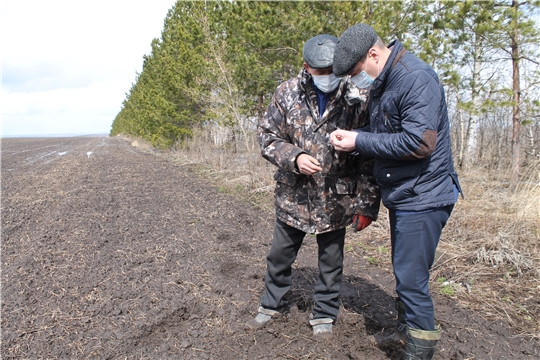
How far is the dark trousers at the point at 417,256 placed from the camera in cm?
181

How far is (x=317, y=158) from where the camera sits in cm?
224

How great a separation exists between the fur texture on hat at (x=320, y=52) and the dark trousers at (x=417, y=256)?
97 centimetres

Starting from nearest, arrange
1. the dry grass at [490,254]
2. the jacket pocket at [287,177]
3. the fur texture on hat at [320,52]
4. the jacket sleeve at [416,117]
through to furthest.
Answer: the jacket sleeve at [416,117] → the fur texture on hat at [320,52] → the jacket pocket at [287,177] → the dry grass at [490,254]

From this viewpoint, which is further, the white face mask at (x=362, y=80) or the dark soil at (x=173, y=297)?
the dark soil at (x=173, y=297)

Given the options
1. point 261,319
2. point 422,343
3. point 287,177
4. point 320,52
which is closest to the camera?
point 422,343

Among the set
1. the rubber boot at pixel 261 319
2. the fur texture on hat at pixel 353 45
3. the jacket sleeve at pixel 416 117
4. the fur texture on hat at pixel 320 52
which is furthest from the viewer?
the rubber boot at pixel 261 319

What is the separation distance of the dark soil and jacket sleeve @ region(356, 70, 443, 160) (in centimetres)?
137

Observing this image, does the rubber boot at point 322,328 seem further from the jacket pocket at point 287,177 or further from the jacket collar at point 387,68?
the jacket collar at point 387,68

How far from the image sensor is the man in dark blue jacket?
65.7 inches

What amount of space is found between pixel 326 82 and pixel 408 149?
2.39 feet

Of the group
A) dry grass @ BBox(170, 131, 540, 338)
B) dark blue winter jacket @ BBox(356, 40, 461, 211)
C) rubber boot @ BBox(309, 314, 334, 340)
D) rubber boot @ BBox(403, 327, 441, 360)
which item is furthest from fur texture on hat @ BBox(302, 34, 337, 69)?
dry grass @ BBox(170, 131, 540, 338)

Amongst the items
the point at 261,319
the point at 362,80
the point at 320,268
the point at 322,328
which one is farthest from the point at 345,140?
the point at 261,319

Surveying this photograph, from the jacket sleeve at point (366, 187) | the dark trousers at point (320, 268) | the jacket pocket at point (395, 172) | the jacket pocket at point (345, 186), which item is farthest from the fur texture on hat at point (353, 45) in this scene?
the dark trousers at point (320, 268)

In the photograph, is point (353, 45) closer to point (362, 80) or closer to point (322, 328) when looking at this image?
point (362, 80)
